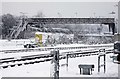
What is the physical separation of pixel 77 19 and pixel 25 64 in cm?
7725

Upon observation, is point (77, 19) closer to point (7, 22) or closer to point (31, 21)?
point (31, 21)

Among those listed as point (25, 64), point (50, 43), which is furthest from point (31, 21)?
point (25, 64)

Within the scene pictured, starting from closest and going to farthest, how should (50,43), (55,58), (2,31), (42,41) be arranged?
(55,58) → (42,41) → (50,43) → (2,31)

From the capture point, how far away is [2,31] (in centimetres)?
12206

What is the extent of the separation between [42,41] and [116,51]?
52387 mm

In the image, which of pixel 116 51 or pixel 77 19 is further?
pixel 77 19

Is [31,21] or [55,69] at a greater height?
[31,21]

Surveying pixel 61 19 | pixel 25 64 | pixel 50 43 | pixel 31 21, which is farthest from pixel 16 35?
pixel 25 64

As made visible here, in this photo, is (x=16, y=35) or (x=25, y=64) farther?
(x=16, y=35)

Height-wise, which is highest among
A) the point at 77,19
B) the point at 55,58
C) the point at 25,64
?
the point at 77,19

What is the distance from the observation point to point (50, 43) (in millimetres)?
68250

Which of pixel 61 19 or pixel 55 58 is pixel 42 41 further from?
pixel 55 58

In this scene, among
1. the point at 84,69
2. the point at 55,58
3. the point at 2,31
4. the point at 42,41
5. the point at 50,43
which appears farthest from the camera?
the point at 2,31

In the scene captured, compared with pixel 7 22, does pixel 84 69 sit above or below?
below
